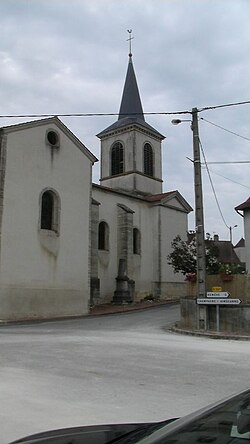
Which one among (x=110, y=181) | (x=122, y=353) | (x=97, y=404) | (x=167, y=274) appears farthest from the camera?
(x=110, y=181)

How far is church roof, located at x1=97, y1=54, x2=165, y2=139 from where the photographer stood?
44.0 m

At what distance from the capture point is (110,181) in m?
43.7

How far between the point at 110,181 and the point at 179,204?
24.3ft

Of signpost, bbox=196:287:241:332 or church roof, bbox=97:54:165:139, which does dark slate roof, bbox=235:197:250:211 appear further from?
church roof, bbox=97:54:165:139

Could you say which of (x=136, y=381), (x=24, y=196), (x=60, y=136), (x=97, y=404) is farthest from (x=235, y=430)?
(x=60, y=136)

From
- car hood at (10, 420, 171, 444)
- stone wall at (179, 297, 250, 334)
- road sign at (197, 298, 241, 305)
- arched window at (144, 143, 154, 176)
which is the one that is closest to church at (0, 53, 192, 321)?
arched window at (144, 143, 154, 176)

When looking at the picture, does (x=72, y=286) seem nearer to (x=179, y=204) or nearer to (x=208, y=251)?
(x=208, y=251)

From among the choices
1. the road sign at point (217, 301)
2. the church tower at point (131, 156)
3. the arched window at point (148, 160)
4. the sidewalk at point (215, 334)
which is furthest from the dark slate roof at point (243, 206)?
the arched window at point (148, 160)

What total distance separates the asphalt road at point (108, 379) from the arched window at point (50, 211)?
12811mm

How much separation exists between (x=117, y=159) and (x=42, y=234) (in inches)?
784

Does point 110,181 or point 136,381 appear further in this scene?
point 110,181

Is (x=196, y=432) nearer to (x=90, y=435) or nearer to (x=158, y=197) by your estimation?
(x=90, y=435)

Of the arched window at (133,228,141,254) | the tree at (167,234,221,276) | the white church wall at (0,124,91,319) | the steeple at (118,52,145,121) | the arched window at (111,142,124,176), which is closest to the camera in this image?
the white church wall at (0,124,91,319)

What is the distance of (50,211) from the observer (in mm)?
26688
